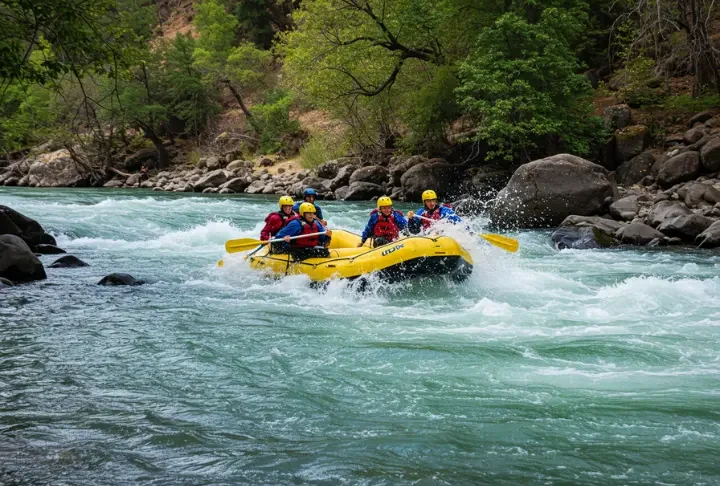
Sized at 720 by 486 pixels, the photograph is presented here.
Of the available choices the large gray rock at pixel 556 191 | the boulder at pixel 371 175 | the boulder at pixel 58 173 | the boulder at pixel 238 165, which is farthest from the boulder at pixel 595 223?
the boulder at pixel 58 173

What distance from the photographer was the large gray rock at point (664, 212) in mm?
13523

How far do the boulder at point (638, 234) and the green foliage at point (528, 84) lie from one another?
518cm

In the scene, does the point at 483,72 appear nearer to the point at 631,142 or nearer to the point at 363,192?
the point at 631,142

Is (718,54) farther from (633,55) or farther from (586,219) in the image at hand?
(586,219)

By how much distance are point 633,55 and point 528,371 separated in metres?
19.8

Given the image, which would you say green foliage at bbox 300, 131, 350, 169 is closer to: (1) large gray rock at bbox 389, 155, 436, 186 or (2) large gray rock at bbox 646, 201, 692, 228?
(1) large gray rock at bbox 389, 155, 436, 186

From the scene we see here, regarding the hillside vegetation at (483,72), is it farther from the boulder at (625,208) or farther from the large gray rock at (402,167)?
the boulder at (625,208)

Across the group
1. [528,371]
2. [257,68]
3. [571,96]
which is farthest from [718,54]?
[257,68]

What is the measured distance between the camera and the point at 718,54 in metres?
18.6

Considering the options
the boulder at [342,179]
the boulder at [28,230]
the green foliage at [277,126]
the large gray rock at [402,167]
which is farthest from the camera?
the green foliage at [277,126]

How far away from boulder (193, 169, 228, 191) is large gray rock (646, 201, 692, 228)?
19331mm

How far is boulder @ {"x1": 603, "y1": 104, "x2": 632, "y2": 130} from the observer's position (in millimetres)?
19531

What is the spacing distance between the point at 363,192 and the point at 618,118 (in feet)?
26.7

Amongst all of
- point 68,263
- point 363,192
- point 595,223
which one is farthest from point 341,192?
point 68,263
